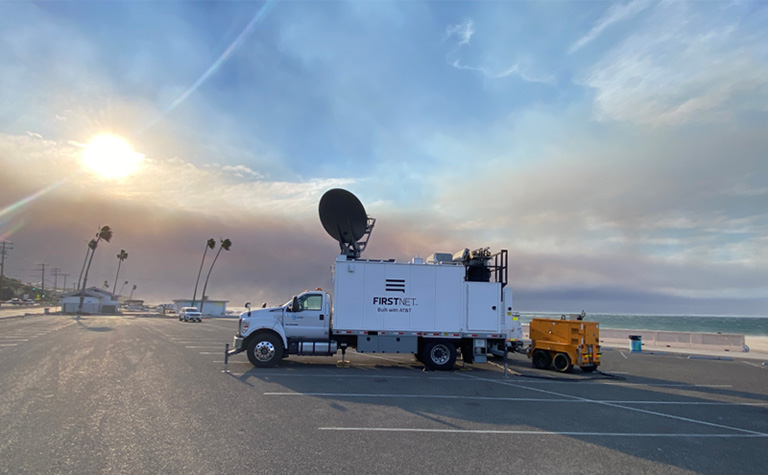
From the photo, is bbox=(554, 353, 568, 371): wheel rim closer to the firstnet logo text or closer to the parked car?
the firstnet logo text

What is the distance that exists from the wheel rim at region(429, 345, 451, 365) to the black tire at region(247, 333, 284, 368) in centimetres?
508

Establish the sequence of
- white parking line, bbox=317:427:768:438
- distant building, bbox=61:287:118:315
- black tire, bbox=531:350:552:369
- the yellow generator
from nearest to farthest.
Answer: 1. white parking line, bbox=317:427:768:438
2. the yellow generator
3. black tire, bbox=531:350:552:369
4. distant building, bbox=61:287:118:315

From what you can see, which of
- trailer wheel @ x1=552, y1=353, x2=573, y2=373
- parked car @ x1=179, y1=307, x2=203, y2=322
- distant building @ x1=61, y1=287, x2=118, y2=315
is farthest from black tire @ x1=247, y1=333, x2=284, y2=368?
distant building @ x1=61, y1=287, x2=118, y2=315

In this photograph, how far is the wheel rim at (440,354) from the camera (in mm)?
16172

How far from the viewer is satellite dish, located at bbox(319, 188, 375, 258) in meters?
18.4

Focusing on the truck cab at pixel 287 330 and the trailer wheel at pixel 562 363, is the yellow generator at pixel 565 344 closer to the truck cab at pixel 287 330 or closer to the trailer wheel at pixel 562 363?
the trailer wheel at pixel 562 363

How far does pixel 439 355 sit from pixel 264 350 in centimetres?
587

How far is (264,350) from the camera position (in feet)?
50.6

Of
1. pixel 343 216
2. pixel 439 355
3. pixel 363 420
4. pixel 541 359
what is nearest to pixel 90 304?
pixel 343 216

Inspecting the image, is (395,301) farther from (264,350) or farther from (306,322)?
(264,350)

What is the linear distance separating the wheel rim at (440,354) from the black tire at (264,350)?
5084 mm

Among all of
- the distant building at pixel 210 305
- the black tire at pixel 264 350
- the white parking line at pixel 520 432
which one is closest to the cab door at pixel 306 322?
the black tire at pixel 264 350

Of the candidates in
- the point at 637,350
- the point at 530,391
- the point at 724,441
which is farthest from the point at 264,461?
the point at 637,350

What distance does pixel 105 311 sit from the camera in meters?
85.6
